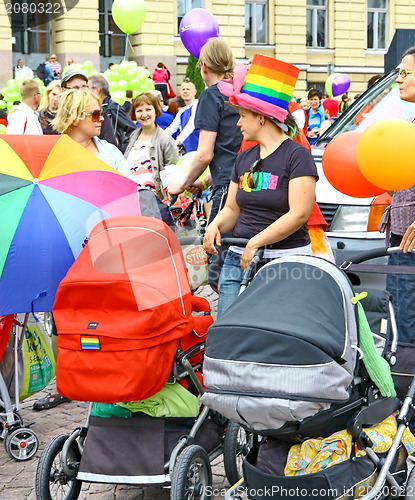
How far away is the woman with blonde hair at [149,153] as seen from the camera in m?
7.34

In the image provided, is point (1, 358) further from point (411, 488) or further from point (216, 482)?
point (411, 488)

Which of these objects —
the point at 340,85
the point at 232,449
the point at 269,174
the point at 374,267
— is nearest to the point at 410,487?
the point at 374,267

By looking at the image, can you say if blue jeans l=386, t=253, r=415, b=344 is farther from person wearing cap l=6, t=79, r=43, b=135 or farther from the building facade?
the building facade

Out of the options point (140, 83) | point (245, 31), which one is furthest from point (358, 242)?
point (245, 31)

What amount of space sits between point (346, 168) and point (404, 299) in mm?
783

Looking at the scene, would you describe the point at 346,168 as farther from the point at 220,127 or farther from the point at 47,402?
the point at 47,402

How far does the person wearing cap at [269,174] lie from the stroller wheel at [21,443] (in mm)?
1419

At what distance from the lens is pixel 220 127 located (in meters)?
5.80

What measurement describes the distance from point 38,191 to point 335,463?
7.51ft

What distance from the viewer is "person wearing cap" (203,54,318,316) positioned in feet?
14.6

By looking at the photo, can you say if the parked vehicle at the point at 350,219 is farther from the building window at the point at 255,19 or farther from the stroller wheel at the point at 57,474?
the building window at the point at 255,19

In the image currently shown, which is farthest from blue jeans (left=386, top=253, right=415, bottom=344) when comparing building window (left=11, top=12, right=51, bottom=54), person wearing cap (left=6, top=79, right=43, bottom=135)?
building window (left=11, top=12, right=51, bottom=54)

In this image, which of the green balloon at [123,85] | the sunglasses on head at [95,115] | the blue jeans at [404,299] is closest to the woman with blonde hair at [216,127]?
the sunglasses on head at [95,115]

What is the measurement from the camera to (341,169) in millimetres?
4508
